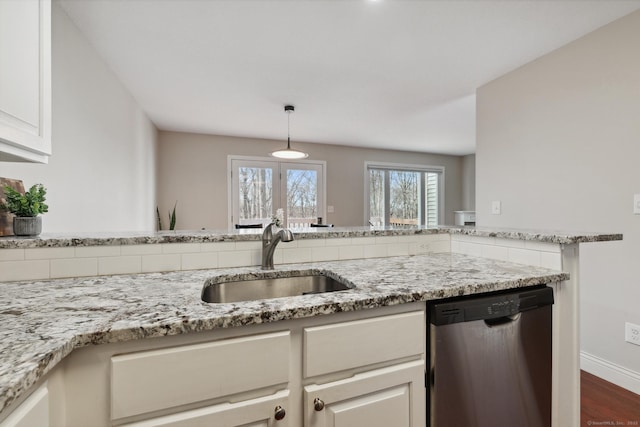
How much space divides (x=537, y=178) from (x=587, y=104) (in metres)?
0.59

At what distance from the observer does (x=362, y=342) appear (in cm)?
89

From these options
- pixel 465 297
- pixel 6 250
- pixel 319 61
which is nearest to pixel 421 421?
pixel 465 297

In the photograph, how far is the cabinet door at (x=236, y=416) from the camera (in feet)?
2.31

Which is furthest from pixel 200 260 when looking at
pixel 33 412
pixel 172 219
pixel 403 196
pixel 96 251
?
pixel 403 196

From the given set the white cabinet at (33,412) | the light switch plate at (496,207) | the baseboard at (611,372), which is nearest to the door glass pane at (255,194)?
the light switch plate at (496,207)

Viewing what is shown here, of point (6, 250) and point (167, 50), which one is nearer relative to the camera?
point (6, 250)

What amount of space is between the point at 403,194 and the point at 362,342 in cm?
574

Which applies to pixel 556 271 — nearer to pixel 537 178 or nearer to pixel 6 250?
pixel 537 178

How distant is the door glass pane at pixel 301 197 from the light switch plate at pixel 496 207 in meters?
3.14

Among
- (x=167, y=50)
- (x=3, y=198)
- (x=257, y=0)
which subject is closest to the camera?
(x=3, y=198)

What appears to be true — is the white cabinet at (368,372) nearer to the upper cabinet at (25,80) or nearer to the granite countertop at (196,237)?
the granite countertop at (196,237)

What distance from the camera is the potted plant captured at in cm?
113

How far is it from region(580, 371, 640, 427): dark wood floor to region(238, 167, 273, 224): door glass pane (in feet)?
13.8

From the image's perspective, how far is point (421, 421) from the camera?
0.96 m
